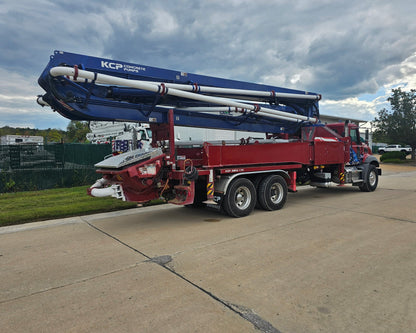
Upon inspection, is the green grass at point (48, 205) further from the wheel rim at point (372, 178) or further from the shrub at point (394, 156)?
the shrub at point (394, 156)

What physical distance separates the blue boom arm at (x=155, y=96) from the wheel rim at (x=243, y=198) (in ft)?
6.09

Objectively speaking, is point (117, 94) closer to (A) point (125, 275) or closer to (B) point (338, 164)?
(A) point (125, 275)

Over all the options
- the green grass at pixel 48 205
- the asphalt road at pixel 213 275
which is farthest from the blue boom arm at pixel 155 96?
the green grass at pixel 48 205

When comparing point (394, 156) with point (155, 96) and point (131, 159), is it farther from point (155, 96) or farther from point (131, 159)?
point (131, 159)

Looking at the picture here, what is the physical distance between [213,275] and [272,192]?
4708 mm

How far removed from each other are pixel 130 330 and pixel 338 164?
980 cm

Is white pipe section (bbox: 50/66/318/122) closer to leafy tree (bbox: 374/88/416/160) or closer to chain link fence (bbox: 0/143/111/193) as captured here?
chain link fence (bbox: 0/143/111/193)

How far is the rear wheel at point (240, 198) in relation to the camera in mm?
7320

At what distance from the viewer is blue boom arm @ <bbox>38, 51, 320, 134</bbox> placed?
18.9ft

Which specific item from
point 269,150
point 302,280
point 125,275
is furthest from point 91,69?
point 302,280

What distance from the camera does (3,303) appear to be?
3.49 metres

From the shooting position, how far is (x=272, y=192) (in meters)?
8.37

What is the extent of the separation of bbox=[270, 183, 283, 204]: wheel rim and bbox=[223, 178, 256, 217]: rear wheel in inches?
32.0

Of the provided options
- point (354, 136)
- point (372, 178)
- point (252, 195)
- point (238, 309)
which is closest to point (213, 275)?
point (238, 309)
